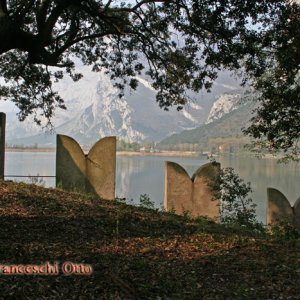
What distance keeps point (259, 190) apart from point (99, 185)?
13433mm

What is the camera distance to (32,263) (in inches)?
167

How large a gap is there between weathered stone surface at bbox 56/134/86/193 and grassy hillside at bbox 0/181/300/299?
11.8ft

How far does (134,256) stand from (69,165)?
643 cm

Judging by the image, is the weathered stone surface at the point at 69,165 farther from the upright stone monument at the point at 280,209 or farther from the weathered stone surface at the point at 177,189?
the upright stone monument at the point at 280,209

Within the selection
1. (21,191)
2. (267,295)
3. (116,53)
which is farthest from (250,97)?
(267,295)

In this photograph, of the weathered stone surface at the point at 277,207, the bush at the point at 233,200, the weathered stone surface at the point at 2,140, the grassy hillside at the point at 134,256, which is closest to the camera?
the grassy hillside at the point at 134,256

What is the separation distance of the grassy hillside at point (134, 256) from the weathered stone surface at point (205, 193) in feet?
11.9

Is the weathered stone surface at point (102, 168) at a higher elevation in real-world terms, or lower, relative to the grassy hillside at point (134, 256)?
higher

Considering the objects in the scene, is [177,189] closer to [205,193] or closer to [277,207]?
[205,193]

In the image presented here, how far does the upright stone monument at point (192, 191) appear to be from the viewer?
35.1 ft

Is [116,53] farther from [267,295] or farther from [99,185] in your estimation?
[267,295]

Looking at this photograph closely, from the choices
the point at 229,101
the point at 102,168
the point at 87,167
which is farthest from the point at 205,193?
the point at 229,101

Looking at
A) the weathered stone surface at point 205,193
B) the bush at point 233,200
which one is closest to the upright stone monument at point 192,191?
the weathered stone surface at point 205,193

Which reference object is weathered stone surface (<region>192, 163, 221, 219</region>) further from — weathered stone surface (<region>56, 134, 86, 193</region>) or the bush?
weathered stone surface (<region>56, 134, 86, 193</region>)
